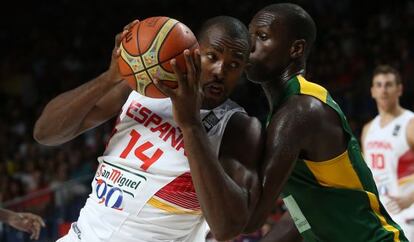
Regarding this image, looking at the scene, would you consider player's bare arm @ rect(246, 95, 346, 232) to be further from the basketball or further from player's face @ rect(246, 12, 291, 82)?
the basketball

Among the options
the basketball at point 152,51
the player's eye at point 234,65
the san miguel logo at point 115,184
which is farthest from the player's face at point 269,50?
the san miguel logo at point 115,184

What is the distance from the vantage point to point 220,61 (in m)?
2.96

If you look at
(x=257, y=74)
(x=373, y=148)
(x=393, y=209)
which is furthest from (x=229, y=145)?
(x=373, y=148)

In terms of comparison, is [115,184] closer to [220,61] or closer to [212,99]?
[212,99]

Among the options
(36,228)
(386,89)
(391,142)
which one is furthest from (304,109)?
(391,142)

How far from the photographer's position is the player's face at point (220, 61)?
2.95 metres

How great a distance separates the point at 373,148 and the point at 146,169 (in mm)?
4497

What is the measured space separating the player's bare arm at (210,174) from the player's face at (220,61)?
0.99ft

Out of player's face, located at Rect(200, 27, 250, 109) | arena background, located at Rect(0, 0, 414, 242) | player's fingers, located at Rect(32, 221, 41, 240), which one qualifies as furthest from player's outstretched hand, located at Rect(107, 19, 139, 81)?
arena background, located at Rect(0, 0, 414, 242)

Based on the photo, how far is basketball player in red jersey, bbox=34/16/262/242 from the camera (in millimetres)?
2975

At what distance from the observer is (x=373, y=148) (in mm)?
7242

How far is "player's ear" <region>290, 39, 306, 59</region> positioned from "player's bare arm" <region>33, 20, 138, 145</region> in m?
0.74

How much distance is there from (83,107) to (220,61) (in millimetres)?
644

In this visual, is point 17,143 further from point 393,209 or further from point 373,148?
point 393,209
